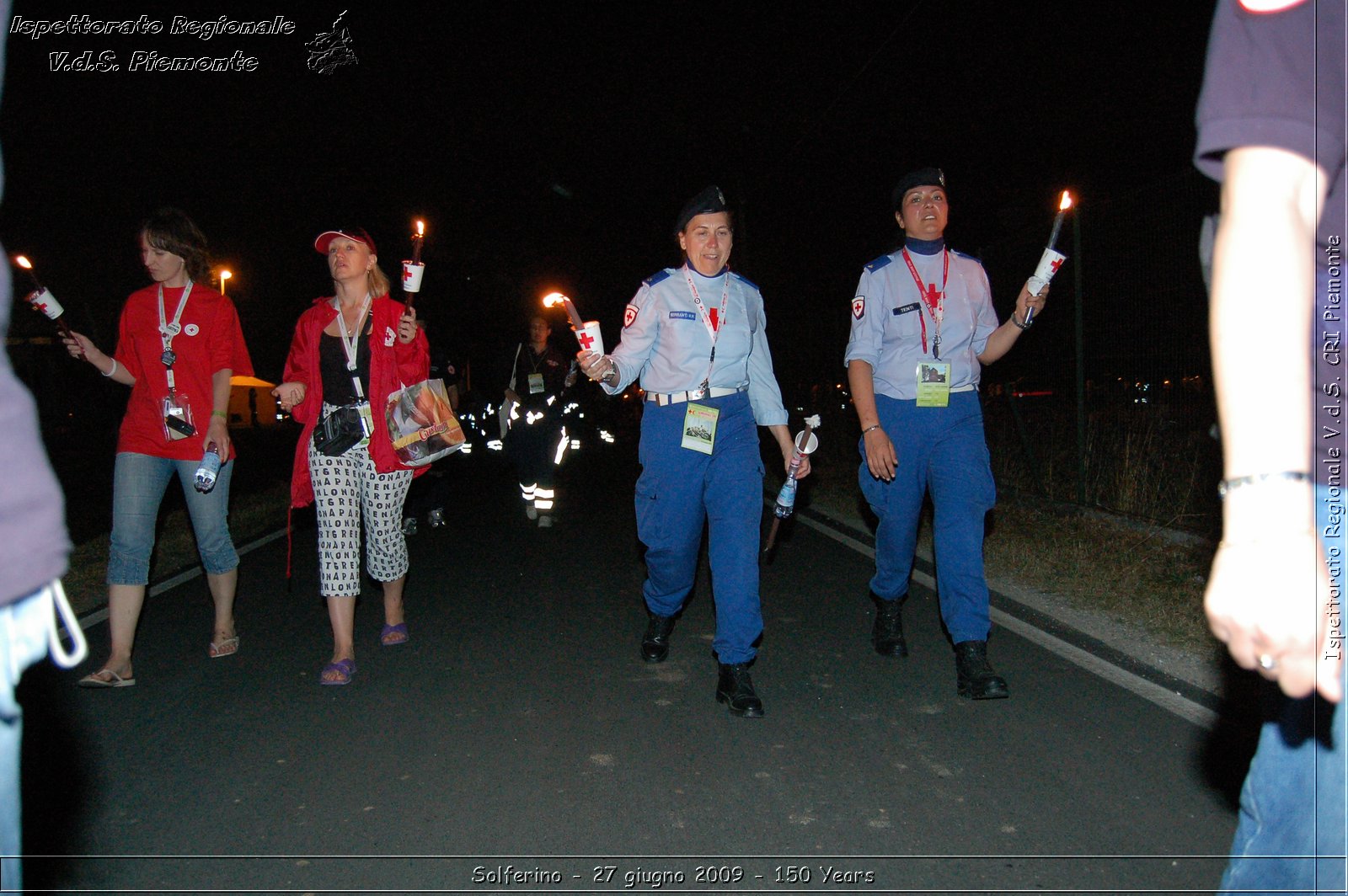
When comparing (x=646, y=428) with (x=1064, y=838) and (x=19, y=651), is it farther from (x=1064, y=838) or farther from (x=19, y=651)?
(x=19, y=651)

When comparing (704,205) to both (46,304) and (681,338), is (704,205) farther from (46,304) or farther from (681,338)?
(46,304)

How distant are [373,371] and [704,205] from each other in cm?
178

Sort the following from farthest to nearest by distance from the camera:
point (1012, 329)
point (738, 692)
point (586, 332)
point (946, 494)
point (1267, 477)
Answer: point (1012, 329), point (946, 494), point (738, 692), point (586, 332), point (1267, 477)

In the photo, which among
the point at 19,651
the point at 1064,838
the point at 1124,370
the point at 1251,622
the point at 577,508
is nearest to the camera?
the point at 1251,622

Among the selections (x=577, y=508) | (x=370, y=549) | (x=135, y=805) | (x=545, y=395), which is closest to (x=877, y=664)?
(x=370, y=549)

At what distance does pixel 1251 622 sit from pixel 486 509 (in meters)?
10.8

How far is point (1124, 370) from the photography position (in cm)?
932

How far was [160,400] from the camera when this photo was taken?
15.0ft

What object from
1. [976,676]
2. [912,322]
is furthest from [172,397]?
[976,676]

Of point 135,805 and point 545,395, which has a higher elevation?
point 545,395

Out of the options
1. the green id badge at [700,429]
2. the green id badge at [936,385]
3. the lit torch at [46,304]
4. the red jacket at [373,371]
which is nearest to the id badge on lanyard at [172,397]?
the lit torch at [46,304]

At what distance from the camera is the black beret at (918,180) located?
4648mm

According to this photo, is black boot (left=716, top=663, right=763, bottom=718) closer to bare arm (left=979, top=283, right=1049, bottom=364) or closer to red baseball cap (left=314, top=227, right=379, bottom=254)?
bare arm (left=979, top=283, right=1049, bottom=364)

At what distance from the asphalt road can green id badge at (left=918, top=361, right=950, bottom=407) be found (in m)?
1.33
